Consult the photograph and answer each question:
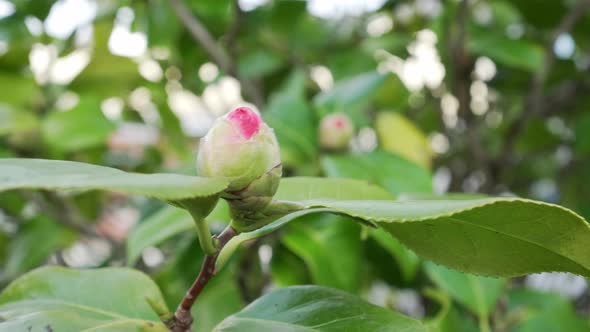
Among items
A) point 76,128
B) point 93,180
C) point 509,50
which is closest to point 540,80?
point 509,50

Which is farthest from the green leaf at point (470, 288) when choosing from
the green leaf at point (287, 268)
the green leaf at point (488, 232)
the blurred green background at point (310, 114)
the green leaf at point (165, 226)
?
the green leaf at point (488, 232)

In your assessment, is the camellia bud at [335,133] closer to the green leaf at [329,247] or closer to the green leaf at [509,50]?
the green leaf at [329,247]

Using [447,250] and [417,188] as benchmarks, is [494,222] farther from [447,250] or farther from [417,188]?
[417,188]

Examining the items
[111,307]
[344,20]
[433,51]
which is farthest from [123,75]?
[111,307]

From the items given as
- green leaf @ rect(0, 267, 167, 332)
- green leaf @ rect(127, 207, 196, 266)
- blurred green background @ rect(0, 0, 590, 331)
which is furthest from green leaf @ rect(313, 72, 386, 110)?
green leaf @ rect(0, 267, 167, 332)

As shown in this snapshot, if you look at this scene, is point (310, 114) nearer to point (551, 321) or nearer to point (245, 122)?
point (551, 321)

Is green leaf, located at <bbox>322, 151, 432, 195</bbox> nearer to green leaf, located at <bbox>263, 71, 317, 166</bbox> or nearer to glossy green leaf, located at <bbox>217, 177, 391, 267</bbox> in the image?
green leaf, located at <bbox>263, 71, 317, 166</bbox>

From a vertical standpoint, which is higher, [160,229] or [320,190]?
[320,190]
